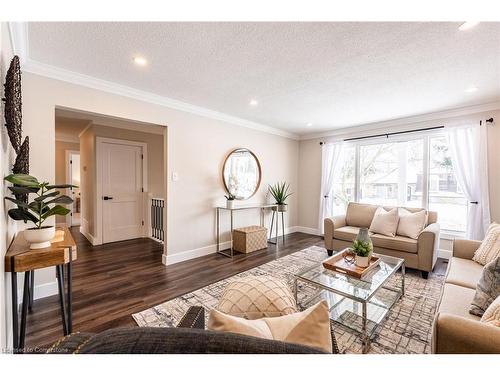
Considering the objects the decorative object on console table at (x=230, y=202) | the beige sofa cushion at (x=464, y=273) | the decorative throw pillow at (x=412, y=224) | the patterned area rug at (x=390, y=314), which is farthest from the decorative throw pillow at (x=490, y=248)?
the decorative object on console table at (x=230, y=202)

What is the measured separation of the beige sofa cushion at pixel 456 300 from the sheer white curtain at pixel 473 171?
2280mm

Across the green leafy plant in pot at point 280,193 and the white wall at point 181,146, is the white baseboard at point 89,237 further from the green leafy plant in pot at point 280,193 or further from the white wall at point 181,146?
the green leafy plant in pot at point 280,193

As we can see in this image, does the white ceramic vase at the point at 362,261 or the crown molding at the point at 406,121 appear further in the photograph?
the crown molding at the point at 406,121

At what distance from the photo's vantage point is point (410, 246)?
9.09 feet

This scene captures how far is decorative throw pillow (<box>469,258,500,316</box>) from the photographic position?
120cm

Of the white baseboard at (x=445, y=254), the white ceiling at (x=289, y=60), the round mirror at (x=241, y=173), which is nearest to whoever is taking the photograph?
the white ceiling at (x=289, y=60)

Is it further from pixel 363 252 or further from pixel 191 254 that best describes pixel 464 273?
pixel 191 254

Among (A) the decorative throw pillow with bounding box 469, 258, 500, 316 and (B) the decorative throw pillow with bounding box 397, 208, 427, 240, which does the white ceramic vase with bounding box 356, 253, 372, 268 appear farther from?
(B) the decorative throw pillow with bounding box 397, 208, 427, 240

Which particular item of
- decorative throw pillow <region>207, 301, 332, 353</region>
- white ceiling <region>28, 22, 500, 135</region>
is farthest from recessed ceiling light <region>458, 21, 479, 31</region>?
decorative throw pillow <region>207, 301, 332, 353</region>

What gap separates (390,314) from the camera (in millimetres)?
1933

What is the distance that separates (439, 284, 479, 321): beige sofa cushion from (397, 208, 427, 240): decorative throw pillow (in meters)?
1.45

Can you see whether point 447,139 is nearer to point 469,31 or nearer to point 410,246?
point 410,246

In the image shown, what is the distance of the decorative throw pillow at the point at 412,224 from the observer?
115 inches

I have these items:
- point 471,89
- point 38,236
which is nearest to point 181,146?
point 38,236
